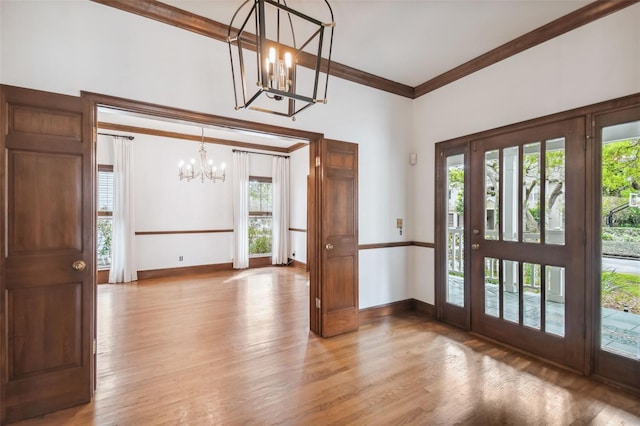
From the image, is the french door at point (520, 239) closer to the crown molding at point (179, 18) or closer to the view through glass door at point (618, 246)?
the view through glass door at point (618, 246)

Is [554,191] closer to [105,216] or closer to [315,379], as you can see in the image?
[315,379]

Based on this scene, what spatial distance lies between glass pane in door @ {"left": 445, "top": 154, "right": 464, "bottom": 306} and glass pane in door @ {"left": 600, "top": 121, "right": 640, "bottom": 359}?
1.31 metres

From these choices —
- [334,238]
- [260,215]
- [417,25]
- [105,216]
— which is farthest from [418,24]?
[105,216]

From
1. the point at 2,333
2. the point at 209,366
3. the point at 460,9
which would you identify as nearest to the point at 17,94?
the point at 2,333

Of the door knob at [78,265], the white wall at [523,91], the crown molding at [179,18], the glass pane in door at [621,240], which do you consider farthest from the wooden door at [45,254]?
the glass pane in door at [621,240]

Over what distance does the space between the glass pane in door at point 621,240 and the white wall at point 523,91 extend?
1.37 feet

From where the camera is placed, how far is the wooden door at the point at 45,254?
1.96m

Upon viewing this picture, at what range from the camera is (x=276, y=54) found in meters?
1.57

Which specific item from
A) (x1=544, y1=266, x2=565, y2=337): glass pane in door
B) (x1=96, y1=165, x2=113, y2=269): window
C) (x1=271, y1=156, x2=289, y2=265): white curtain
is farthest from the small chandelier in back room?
(x1=96, y1=165, x2=113, y2=269): window

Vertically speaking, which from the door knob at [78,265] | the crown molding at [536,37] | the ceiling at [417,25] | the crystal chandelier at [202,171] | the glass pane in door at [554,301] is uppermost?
the ceiling at [417,25]

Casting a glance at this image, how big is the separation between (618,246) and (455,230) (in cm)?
149

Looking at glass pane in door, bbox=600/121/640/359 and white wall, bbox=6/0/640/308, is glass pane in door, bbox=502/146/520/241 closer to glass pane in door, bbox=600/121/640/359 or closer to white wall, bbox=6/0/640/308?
white wall, bbox=6/0/640/308

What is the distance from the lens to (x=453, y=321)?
364 centimetres

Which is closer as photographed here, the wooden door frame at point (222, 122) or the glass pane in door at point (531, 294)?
the wooden door frame at point (222, 122)
